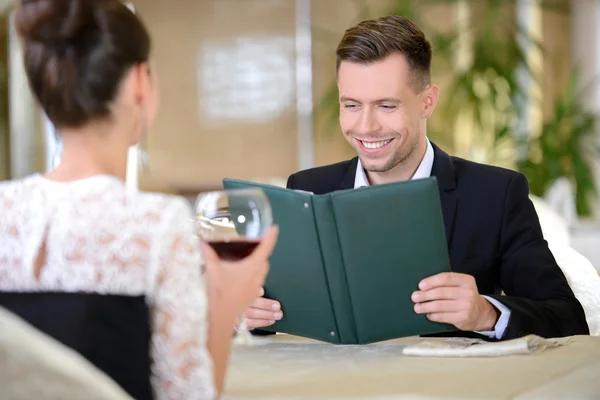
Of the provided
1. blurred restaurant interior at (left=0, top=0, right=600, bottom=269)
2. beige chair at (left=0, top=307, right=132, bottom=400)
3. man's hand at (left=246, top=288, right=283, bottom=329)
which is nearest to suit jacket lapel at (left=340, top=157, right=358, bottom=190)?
man's hand at (left=246, top=288, right=283, bottom=329)

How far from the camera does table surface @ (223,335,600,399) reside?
4.80ft

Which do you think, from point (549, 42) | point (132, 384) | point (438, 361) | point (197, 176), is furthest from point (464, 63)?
point (132, 384)

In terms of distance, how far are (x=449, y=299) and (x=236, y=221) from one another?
2.20 feet

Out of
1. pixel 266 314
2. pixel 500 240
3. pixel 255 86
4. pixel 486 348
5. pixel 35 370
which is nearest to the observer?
pixel 35 370

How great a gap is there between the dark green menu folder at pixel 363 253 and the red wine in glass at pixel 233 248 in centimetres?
48

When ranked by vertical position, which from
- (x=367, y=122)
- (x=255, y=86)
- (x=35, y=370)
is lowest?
(x=35, y=370)

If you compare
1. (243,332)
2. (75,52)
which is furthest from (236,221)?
(243,332)

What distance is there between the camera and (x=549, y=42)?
9.38 metres

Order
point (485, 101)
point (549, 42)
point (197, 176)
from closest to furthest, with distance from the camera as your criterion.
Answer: point (485, 101)
point (197, 176)
point (549, 42)

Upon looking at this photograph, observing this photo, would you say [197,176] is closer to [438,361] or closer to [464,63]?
[464,63]

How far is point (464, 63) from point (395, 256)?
7108mm

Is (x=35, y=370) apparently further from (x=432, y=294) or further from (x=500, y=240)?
(x=500, y=240)

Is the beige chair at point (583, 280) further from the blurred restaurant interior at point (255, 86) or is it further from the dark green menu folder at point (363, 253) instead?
the blurred restaurant interior at point (255, 86)

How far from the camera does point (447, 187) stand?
7.83 feet
